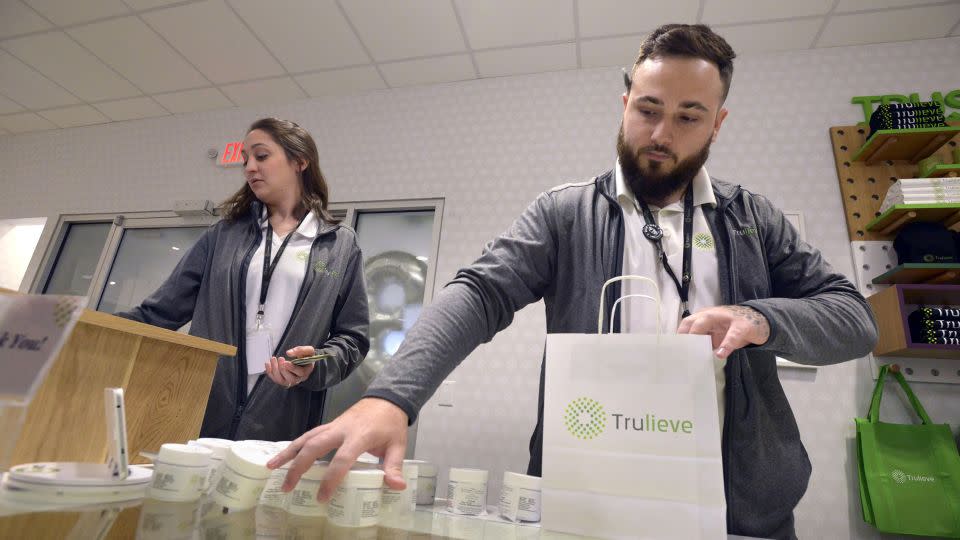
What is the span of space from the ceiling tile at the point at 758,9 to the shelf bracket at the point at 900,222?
46.4 inches

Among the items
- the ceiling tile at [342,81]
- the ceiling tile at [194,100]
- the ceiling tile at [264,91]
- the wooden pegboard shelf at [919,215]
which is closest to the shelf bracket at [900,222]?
the wooden pegboard shelf at [919,215]

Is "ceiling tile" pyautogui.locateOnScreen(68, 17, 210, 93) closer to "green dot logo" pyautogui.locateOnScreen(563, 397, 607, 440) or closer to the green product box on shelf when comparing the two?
"green dot logo" pyautogui.locateOnScreen(563, 397, 607, 440)

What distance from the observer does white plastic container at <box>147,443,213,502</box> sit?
0.59m

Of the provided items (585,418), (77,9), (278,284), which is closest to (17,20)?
(77,9)

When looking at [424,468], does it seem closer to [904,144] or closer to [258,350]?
[258,350]

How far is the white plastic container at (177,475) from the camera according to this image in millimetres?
587

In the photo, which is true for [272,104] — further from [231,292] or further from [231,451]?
[231,451]

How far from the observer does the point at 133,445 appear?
89 centimetres

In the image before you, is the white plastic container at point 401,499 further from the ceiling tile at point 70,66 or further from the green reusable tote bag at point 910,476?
the ceiling tile at point 70,66

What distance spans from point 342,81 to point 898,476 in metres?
3.76

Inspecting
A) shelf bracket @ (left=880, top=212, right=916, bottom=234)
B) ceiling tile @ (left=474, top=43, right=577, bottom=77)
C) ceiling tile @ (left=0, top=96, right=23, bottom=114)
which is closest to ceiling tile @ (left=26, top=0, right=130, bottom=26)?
ceiling tile @ (left=0, top=96, right=23, bottom=114)

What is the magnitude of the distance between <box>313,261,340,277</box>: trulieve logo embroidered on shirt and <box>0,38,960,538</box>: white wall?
4.29 ft

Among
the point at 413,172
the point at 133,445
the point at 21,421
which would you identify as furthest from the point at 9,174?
the point at 21,421

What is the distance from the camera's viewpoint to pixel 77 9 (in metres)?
3.14
